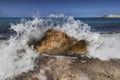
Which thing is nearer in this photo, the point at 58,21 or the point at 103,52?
the point at 103,52

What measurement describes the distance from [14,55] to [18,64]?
27 cm

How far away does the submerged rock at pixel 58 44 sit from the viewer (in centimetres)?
691

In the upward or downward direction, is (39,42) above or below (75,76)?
above

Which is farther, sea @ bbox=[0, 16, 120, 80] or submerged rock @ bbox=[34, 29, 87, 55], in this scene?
submerged rock @ bbox=[34, 29, 87, 55]

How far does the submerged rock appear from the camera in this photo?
22.7 feet

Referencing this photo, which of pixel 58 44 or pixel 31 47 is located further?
pixel 58 44

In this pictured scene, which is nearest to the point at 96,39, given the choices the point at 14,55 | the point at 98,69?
the point at 98,69

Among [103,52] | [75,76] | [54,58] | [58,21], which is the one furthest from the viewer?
[58,21]

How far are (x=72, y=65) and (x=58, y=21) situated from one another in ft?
10.4

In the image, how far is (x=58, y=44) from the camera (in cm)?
695

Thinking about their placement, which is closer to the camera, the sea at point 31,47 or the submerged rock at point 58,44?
the sea at point 31,47

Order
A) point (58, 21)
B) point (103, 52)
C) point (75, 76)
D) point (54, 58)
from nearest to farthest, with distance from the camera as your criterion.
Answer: point (75, 76) < point (54, 58) < point (103, 52) < point (58, 21)

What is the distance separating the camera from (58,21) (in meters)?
9.23

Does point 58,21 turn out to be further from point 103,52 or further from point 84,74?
point 84,74
